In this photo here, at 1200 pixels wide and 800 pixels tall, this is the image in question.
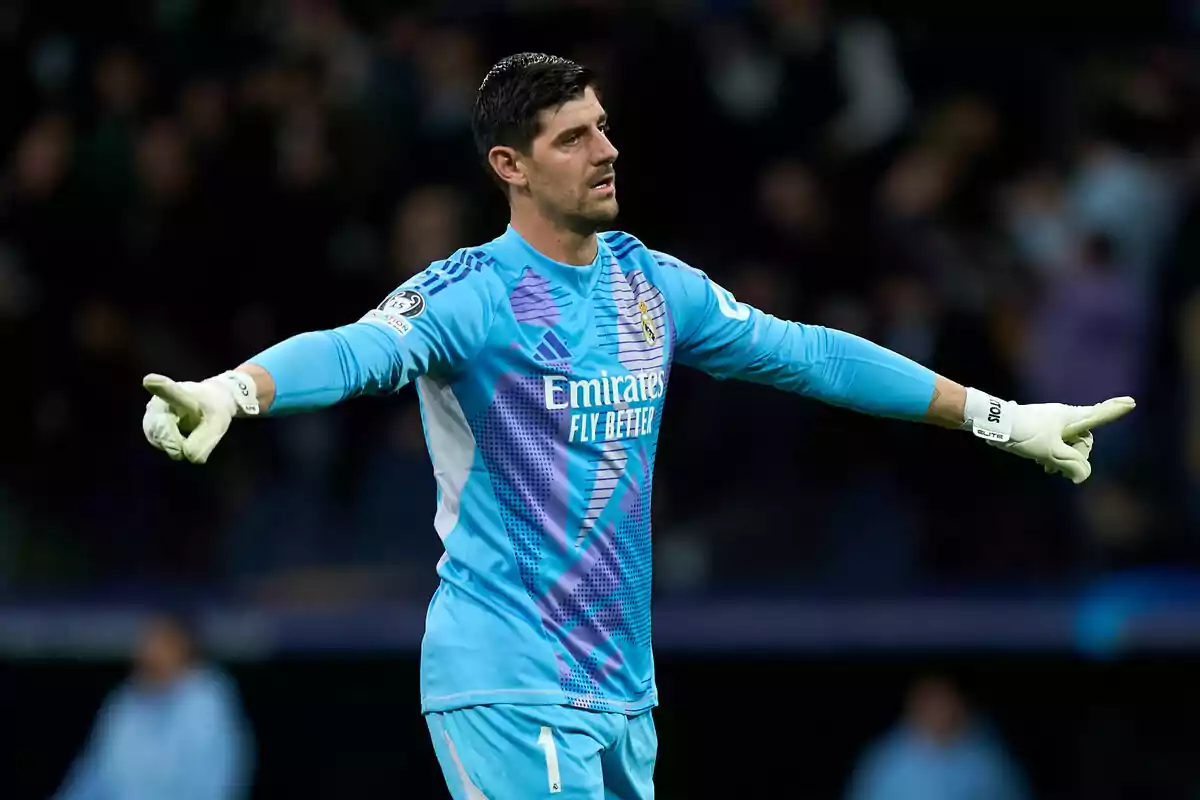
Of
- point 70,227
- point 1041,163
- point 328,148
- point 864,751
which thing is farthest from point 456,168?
point 864,751

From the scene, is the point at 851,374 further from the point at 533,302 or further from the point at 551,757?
the point at 551,757

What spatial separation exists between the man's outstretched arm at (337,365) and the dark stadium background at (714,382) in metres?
4.51

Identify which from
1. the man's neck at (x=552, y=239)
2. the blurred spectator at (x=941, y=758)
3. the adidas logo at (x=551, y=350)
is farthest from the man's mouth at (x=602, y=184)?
the blurred spectator at (x=941, y=758)

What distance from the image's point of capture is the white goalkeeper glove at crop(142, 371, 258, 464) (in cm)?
396

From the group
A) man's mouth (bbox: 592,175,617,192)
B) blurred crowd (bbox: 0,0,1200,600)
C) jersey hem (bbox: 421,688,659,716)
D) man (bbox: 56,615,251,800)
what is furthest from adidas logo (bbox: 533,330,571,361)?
man (bbox: 56,615,251,800)

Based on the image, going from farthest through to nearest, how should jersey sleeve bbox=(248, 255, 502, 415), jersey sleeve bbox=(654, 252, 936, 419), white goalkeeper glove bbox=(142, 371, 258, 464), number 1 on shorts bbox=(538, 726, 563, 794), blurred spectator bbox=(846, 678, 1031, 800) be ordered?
blurred spectator bbox=(846, 678, 1031, 800) → jersey sleeve bbox=(654, 252, 936, 419) → number 1 on shorts bbox=(538, 726, 563, 794) → jersey sleeve bbox=(248, 255, 502, 415) → white goalkeeper glove bbox=(142, 371, 258, 464)

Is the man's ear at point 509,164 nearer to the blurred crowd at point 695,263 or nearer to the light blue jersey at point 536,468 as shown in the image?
the light blue jersey at point 536,468

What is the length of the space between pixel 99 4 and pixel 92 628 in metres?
3.98

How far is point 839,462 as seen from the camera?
9.05 metres

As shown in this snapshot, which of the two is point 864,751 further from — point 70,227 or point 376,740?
point 70,227

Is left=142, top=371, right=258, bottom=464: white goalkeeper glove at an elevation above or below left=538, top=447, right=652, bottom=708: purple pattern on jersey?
above

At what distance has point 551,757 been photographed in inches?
184

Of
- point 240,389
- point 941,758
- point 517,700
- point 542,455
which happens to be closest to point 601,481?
point 542,455

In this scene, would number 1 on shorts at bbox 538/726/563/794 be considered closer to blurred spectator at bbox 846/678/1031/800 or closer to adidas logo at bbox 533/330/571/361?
adidas logo at bbox 533/330/571/361
